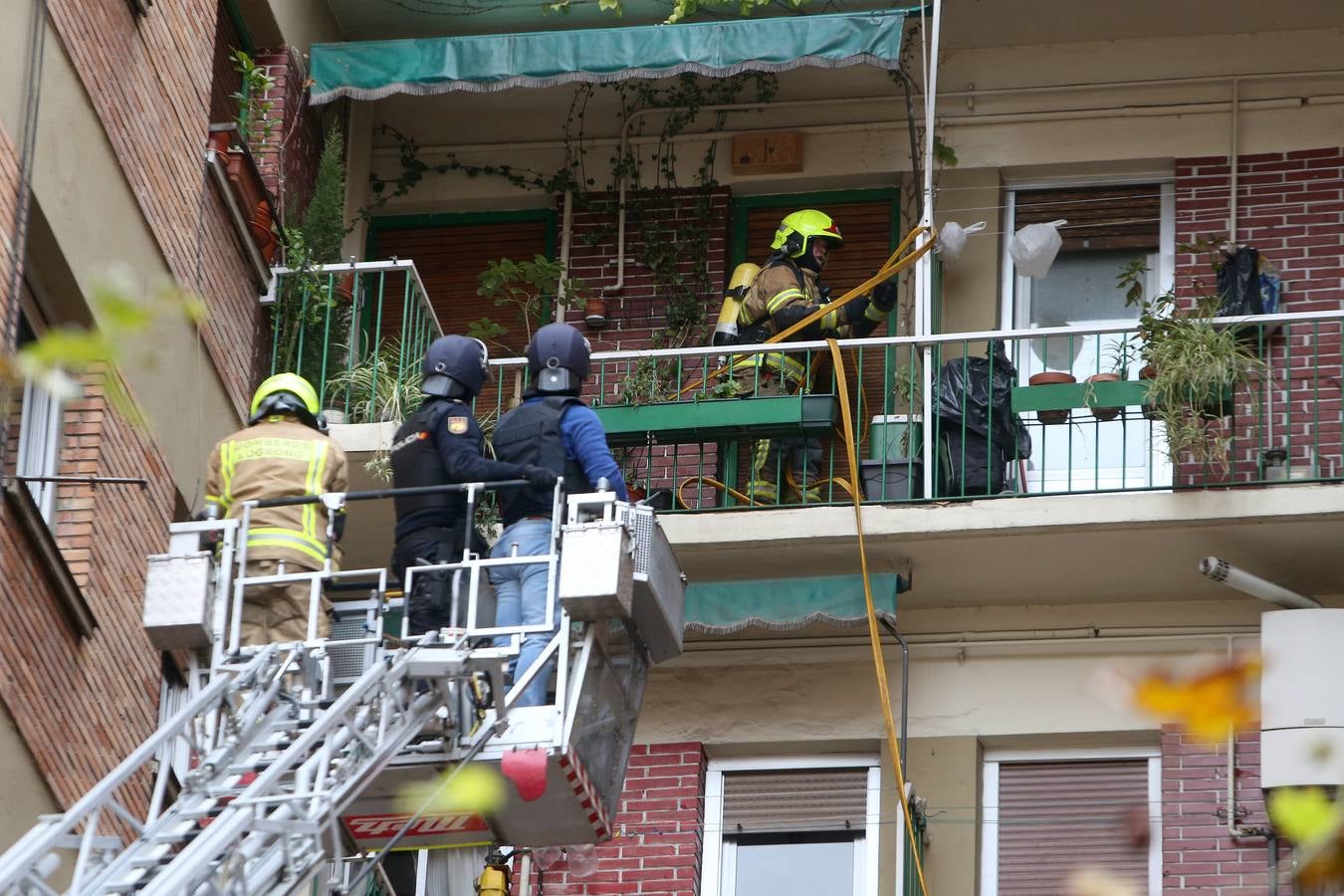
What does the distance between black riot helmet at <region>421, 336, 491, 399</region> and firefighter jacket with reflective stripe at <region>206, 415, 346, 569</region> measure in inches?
20.7

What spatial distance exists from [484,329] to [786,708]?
3196mm

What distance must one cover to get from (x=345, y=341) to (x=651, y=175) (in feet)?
8.57

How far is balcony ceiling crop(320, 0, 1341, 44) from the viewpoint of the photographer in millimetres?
13984

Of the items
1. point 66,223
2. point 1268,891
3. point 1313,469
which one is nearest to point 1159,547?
point 1313,469

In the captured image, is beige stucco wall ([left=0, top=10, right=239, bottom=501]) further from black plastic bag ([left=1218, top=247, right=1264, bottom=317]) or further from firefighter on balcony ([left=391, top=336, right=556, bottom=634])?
black plastic bag ([left=1218, top=247, right=1264, bottom=317])

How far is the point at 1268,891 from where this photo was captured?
1154 cm

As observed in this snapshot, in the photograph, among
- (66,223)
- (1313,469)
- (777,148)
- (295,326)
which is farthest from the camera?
(777,148)

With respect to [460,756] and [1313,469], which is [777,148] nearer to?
[1313,469]

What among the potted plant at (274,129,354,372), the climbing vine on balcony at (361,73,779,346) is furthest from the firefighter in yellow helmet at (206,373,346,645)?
the climbing vine on balcony at (361,73,779,346)

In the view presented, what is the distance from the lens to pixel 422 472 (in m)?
9.47

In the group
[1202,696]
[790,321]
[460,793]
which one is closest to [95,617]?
[460,793]

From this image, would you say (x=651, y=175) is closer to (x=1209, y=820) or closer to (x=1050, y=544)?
(x=1050, y=544)

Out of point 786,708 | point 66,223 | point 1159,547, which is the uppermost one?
point 66,223

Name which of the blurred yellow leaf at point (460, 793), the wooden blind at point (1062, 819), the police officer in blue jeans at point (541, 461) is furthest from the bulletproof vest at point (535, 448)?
the wooden blind at point (1062, 819)
